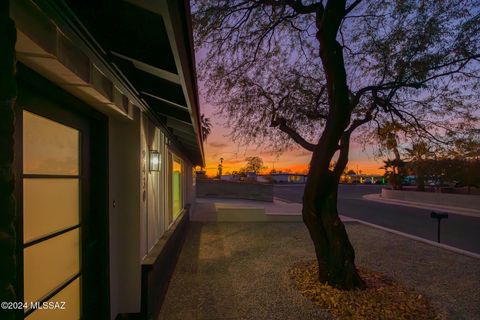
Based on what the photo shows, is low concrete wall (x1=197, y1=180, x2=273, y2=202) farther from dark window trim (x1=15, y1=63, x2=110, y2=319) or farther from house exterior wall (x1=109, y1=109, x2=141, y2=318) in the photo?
dark window trim (x1=15, y1=63, x2=110, y2=319)

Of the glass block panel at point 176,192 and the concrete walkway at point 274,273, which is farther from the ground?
the glass block panel at point 176,192

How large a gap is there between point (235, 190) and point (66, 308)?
66.3 feet

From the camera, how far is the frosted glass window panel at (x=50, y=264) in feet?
6.82

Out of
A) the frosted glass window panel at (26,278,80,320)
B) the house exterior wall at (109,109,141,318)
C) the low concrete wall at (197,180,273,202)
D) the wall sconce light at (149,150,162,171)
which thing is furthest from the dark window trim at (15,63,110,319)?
the low concrete wall at (197,180,273,202)

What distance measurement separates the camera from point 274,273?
581 cm

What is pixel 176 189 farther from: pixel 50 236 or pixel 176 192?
pixel 50 236

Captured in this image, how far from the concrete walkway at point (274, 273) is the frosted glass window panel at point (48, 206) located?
2125 millimetres

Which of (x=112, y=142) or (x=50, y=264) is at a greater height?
(x=112, y=142)

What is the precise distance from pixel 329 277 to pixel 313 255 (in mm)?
2151

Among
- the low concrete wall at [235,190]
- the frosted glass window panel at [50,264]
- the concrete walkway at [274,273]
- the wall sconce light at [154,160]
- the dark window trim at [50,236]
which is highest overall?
the wall sconce light at [154,160]

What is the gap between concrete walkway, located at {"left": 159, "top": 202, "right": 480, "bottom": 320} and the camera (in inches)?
169

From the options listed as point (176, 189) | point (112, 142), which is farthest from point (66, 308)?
point (176, 189)

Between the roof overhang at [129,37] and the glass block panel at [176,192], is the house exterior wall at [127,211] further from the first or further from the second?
the glass block panel at [176,192]

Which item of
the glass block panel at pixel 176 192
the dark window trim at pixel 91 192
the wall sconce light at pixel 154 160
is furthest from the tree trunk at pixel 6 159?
the glass block panel at pixel 176 192
